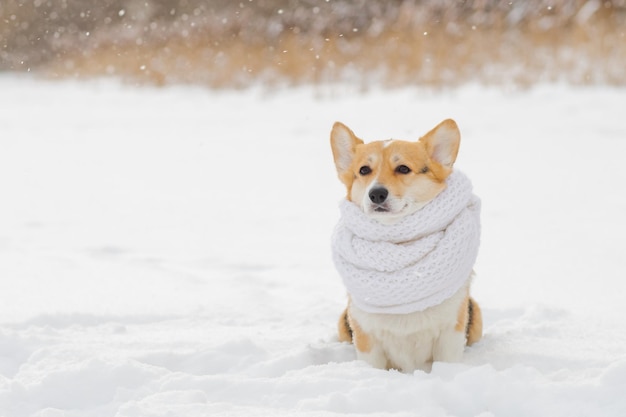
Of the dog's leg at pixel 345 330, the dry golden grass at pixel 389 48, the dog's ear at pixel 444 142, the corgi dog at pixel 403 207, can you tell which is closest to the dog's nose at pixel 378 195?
the corgi dog at pixel 403 207

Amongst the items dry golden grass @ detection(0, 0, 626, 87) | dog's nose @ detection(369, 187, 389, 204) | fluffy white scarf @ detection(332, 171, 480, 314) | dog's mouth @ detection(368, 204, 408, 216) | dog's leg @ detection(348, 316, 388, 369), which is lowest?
dog's leg @ detection(348, 316, 388, 369)

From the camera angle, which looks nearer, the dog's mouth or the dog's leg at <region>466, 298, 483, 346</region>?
the dog's mouth

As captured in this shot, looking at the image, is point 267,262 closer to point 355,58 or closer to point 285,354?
point 285,354

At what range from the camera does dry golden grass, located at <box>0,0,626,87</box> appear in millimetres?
9508

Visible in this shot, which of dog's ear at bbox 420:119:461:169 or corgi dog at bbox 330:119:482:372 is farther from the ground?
dog's ear at bbox 420:119:461:169

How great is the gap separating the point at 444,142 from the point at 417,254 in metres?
0.39

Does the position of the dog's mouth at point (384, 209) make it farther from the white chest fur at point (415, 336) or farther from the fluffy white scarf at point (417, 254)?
the white chest fur at point (415, 336)

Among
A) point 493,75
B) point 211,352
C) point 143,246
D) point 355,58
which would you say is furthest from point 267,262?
point 355,58

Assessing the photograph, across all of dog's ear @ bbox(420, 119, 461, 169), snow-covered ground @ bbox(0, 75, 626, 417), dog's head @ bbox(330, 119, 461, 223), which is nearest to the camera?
snow-covered ground @ bbox(0, 75, 626, 417)

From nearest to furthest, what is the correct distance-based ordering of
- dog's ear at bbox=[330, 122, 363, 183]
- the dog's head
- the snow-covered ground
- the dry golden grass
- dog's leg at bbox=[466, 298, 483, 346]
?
1. the snow-covered ground
2. the dog's head
3. dog's ear at bbox=[330, 122, 363, 183]
4. dog's leg at bbox=[466, 298, 483, 346]
5. the dry golden grass

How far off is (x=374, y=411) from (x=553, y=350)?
92 centimetres

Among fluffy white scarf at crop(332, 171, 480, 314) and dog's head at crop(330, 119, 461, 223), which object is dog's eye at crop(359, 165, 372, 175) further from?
fluffy white scarf at crop(332, 171, 480, 314)

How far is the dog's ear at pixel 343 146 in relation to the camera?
8.71ft

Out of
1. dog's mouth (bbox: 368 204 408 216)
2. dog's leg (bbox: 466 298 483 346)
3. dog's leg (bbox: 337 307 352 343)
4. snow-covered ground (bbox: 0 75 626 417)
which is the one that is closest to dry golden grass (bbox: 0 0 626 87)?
snow-covered ground (bbox: 0 75 626 417)
